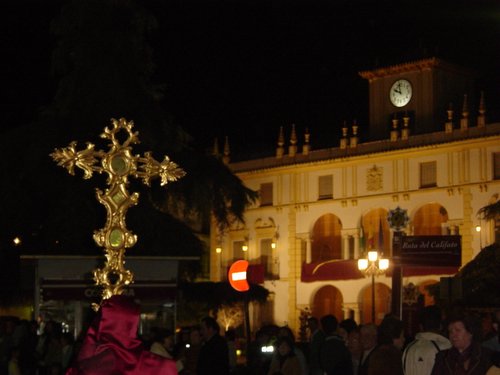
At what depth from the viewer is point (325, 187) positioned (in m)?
51.1

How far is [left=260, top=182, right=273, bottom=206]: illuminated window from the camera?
53.4 m

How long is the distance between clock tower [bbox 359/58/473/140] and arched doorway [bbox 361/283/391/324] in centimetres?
732

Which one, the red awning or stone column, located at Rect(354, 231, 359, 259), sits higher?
stone column, located at Rect(354, 231, 359, 259)

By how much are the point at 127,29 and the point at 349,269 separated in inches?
1020

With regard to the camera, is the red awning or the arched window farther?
the red awning

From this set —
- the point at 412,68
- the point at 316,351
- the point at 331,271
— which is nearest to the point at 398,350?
the point at 316,351

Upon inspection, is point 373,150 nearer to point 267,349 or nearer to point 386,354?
point 267,349

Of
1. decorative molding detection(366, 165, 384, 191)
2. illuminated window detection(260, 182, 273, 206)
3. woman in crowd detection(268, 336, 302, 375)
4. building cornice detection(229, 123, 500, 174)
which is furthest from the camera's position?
illuminated window detection(260, 182, 273, 206)

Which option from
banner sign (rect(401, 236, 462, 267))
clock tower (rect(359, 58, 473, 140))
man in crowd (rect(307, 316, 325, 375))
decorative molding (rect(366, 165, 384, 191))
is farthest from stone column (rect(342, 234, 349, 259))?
man in crowd (rect(307, 316, 325, 375))

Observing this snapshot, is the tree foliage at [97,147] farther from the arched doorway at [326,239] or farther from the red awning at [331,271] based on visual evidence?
the arched doorway at [326,239]

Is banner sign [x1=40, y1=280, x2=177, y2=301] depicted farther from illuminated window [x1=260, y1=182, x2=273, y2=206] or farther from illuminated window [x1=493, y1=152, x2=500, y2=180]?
illuminated window [x1=260, y1=182, x2=273, y2=206]

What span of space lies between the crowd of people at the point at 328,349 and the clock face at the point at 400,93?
33.6 meters

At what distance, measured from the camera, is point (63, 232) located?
2244cm

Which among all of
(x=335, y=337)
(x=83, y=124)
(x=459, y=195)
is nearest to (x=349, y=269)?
(x=459, y=195)
